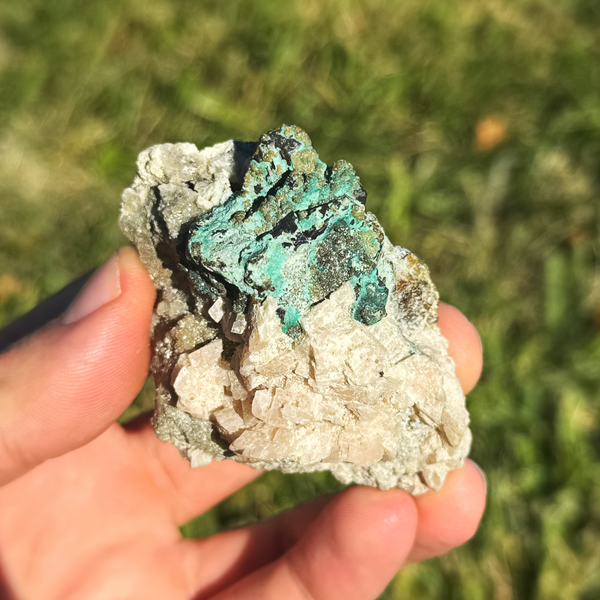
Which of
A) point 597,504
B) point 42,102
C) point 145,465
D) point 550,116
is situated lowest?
point 597,504

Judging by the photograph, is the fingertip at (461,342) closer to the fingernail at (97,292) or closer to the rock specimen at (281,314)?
the rock specimen at (281,314)

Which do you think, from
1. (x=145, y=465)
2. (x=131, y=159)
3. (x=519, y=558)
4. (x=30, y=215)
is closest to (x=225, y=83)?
(x=131, y=159)

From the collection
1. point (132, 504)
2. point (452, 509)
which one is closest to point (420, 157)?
point (452, 509)

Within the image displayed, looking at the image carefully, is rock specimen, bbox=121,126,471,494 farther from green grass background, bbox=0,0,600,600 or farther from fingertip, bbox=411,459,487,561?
green grass background, bbox=0,0,600,600

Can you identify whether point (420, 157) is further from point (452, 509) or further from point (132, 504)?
point (132, 504)

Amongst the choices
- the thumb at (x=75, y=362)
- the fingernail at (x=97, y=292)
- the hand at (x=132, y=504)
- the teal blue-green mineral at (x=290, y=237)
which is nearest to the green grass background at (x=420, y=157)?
the hand at (x=132, y=504)

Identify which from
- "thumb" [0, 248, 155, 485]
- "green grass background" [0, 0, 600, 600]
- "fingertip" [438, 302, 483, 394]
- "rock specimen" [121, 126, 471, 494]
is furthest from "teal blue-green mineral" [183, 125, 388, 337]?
"green grass background" [0, 0, 600, 600]

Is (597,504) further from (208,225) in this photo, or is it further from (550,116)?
(208,225)
